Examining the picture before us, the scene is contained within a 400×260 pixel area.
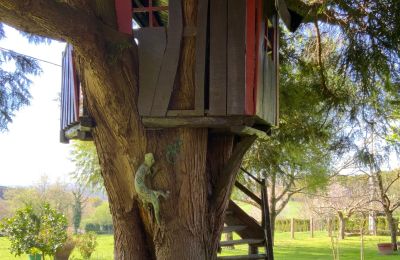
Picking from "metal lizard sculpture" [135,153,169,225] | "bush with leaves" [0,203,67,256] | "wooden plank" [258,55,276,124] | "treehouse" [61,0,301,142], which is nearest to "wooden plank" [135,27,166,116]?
"treehouse" [61,0,301,142]

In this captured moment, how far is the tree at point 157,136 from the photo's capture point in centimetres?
381

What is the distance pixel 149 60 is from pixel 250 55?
2.73 ft

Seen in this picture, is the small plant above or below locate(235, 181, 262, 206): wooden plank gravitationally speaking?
below

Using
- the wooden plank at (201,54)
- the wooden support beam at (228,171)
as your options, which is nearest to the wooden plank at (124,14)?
the wooden plank at (201,54)

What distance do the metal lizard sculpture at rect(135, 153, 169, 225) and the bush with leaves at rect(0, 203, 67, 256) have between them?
27.7 feet

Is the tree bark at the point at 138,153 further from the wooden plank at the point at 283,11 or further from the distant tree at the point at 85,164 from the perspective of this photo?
the distant tree at the point at 85,164

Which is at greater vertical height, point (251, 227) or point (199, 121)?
point (199, 121)

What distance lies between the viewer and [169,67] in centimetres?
395

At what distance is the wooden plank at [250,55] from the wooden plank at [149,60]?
2.29 feet

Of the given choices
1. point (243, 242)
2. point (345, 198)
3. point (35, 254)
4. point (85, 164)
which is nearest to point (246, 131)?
point (243, 242)

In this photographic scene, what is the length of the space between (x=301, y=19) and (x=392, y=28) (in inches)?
46.4

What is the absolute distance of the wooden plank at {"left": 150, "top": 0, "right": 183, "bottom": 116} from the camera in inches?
154

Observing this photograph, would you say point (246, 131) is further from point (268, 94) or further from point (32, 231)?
point (32, 231)

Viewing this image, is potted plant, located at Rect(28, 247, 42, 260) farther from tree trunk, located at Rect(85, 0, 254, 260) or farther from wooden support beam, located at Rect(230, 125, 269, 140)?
wooden support beam, located at Rect(230, 125, 269, 140)
